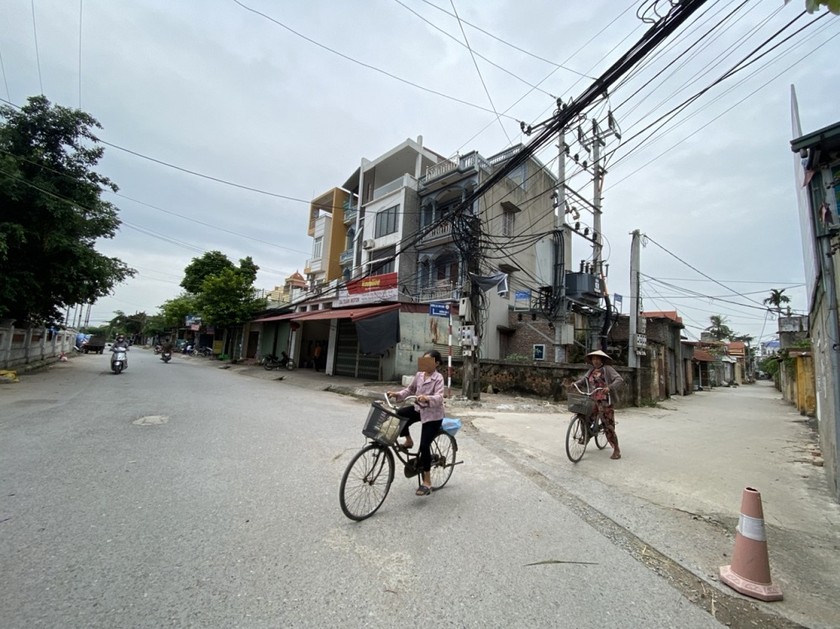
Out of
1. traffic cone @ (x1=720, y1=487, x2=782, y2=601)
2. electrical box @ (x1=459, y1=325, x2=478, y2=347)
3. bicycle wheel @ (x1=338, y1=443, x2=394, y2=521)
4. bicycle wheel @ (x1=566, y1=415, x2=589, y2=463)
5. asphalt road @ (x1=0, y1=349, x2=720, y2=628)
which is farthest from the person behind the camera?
electrical box @ (x1=459, y1=325, x2=478, y2=347)

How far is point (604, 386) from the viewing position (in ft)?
20.4

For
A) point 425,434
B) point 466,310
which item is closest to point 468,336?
point 466,310

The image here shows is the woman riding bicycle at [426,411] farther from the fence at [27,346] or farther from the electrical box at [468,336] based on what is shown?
the fence at [27,346]

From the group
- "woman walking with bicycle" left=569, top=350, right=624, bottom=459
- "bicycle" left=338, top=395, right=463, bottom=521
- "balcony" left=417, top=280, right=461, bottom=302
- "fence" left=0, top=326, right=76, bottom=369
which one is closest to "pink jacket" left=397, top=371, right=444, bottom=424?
"bicycle" left=338, top=395, right=463, bottom=521

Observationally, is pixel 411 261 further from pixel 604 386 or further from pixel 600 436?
pixel 604 386

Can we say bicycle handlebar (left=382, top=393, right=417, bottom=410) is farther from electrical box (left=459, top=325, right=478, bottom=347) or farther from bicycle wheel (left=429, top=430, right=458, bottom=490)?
electrical box (left=459, top=325, right=478, bottom=347)

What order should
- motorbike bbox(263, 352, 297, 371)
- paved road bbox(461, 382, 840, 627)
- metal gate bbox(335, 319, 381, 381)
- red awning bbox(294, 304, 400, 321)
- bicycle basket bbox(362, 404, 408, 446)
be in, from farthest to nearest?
motorbike bbox(263, 352, 297, 371) → metal gate bbox(335, 319, 381, 381) → red awning bbox(294, 304, 400, 321) → bicycle basket bbox(362, 404, 408, 446) → paved road bbox(461, 382, 840, 627)

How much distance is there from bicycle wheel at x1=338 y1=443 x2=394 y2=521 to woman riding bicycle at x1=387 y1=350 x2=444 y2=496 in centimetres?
30

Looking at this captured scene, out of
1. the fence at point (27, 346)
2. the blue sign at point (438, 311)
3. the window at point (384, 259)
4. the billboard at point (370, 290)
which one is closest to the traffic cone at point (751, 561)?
the blue sign at point (438, 311)

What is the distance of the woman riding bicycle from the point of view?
3.89 metres

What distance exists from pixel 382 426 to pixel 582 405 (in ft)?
11.9

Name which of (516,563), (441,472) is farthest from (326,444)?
(516,563)

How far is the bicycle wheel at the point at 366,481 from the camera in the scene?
332 cm

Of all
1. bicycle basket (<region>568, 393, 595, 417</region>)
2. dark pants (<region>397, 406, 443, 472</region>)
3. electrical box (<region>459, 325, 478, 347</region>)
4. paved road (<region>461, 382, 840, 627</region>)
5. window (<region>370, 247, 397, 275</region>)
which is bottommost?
paved road (<region>461, 382, 840, 627</region>)
